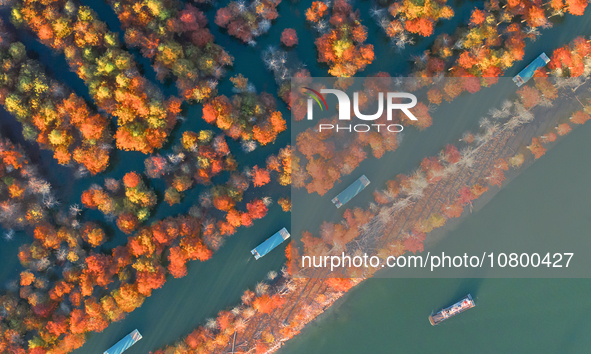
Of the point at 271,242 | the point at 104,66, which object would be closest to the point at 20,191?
the point at 104,66

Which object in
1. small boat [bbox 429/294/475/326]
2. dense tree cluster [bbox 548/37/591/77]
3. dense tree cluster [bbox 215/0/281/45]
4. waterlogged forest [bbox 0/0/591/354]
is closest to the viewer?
waterlogged forest [bbox 0/0/591/354]

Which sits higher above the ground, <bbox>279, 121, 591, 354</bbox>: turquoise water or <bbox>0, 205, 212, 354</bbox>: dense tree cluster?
<bbox>0, 205, 212, 354</bbox>: dense tree cluster

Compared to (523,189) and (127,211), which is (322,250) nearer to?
(127,211)

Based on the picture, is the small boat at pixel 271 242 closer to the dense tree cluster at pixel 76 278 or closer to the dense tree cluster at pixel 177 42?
the dense tree cluster at pixel 76 278

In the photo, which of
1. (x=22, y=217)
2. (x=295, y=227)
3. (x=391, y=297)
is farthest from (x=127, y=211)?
(x=391, y=297)

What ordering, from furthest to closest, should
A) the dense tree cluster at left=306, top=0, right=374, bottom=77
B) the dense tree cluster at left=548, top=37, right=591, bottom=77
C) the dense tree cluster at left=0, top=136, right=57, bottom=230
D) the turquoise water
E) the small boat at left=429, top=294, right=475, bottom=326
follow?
the turquoise water < the small boat at left=429, top=294, right=475, bottom=326 < the dense tree cluster at left=548, top=37, right=591, bottom=77 < the dense tree cluster at left=306, top=0, right=374, bottom=77 < the dense tree cluster at left=0, top=136, right=57, bottom=230

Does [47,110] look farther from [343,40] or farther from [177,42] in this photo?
[343,40]

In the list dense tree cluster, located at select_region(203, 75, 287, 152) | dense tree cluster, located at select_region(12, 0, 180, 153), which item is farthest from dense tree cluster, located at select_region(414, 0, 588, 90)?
dense tree cluster, located at select_region(12, 0, 180, 153)

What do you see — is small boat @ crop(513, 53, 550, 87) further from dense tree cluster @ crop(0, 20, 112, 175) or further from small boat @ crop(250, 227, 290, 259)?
dense tree cluster @ crop(0, 20, 112, 175)
